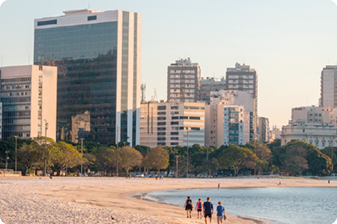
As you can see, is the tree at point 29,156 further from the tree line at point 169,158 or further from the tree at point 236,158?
the tree at point 236,158

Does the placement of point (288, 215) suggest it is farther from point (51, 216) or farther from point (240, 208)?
point (51, 216)

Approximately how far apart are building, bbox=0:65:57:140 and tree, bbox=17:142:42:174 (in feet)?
184

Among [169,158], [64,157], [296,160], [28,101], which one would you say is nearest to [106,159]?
[64,157]

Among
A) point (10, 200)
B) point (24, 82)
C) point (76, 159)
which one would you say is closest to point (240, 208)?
point (10, 200)

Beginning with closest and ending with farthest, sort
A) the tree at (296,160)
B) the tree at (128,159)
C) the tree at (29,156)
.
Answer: the tree at (29,156), the tree at (128,159), the tree at (296,160)

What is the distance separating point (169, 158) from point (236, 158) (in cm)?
2280

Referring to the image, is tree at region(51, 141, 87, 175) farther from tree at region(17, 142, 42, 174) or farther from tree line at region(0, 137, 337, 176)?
tree at region(17, 142, 42, 174)

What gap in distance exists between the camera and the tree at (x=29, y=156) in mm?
122062

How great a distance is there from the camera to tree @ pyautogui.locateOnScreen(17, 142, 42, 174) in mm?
122062

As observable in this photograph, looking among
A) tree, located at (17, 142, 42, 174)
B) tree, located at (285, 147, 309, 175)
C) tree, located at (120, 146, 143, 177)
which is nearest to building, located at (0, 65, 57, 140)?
tree, located at (120, 146, 143, 177)

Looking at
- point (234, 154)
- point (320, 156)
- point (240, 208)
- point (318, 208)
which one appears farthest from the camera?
point (320, 156)

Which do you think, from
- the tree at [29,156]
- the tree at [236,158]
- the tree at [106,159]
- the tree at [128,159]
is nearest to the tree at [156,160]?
the tree at [128,159]

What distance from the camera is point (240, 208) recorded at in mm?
68750

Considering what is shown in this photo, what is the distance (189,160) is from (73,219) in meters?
132
